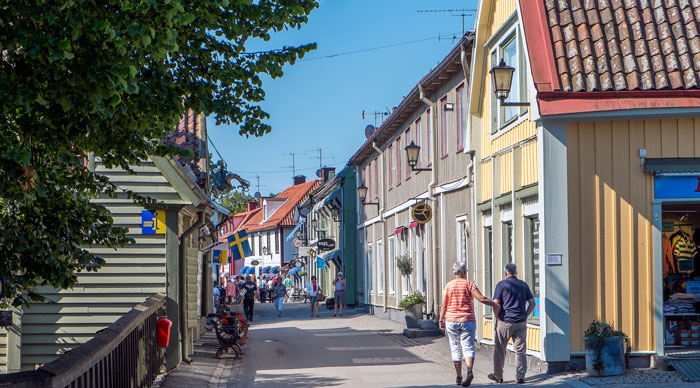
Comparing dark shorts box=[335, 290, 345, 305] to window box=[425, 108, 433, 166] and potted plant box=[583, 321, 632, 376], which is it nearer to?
window box=[425, 108, 433, 166]

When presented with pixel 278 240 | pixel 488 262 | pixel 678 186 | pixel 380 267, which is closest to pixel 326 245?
pixel 380 267

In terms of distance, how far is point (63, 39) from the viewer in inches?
264

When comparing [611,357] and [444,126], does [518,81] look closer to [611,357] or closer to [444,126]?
[611,357]

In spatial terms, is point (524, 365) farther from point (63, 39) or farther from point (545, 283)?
point (63, 39)

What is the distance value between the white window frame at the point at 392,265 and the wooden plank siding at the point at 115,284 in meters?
16.5

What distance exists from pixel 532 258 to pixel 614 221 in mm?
2123

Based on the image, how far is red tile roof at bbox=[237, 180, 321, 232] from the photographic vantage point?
2938 inches

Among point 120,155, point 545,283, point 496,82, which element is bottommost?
point 545,283

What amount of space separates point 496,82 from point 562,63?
1048 mm

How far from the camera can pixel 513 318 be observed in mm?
13062

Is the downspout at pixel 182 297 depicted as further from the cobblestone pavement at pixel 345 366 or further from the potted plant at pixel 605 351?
the potted plant at pixel 605 351

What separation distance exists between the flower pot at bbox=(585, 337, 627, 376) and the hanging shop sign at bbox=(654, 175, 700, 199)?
228cm

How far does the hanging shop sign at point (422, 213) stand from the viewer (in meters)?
23.4

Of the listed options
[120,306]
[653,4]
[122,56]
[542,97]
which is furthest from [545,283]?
[122,56]
